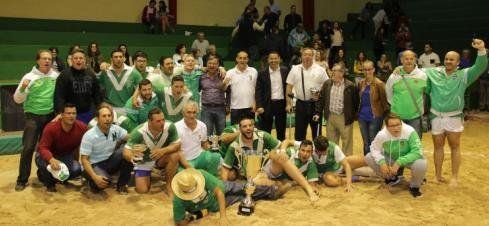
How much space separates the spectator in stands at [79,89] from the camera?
19.4 feet

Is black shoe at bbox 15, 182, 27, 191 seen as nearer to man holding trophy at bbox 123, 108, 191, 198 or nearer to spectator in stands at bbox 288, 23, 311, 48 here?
man holding trophy at bbox 123, 108, 191, 198

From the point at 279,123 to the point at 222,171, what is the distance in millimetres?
1502

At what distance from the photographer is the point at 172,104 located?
6.39 metres

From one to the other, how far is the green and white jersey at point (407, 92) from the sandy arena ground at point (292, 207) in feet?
2.82

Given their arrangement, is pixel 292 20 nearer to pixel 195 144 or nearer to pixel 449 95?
pixel 449 95

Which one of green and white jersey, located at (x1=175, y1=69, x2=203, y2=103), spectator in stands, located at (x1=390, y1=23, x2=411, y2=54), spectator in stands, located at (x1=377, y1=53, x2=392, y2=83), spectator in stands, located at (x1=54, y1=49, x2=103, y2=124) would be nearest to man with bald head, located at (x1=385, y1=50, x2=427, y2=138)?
green and white jersey, located at (x1=175, y1=69, x2=203, y2=103)

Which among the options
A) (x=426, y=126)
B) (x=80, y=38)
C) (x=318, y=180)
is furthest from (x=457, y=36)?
(x=318, y=180)

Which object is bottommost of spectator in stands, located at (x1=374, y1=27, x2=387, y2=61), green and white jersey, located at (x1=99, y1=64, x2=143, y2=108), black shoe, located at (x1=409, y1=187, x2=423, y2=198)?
black shoe, located at (x1=409, y1=187, x2=423, y2=198)

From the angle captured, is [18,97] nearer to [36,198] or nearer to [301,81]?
[36,198]

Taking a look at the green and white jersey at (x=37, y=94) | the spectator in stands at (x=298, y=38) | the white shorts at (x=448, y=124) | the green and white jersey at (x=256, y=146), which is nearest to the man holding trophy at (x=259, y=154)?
the green and white jersey at (x=256, y=146)

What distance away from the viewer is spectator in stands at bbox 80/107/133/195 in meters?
5.62

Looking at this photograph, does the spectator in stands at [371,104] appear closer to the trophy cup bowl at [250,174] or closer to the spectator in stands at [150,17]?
the trophy cup bowl at [250,174]

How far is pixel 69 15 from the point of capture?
13.8 m

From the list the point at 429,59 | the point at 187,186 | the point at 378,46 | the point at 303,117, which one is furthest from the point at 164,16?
the point at 187,186
